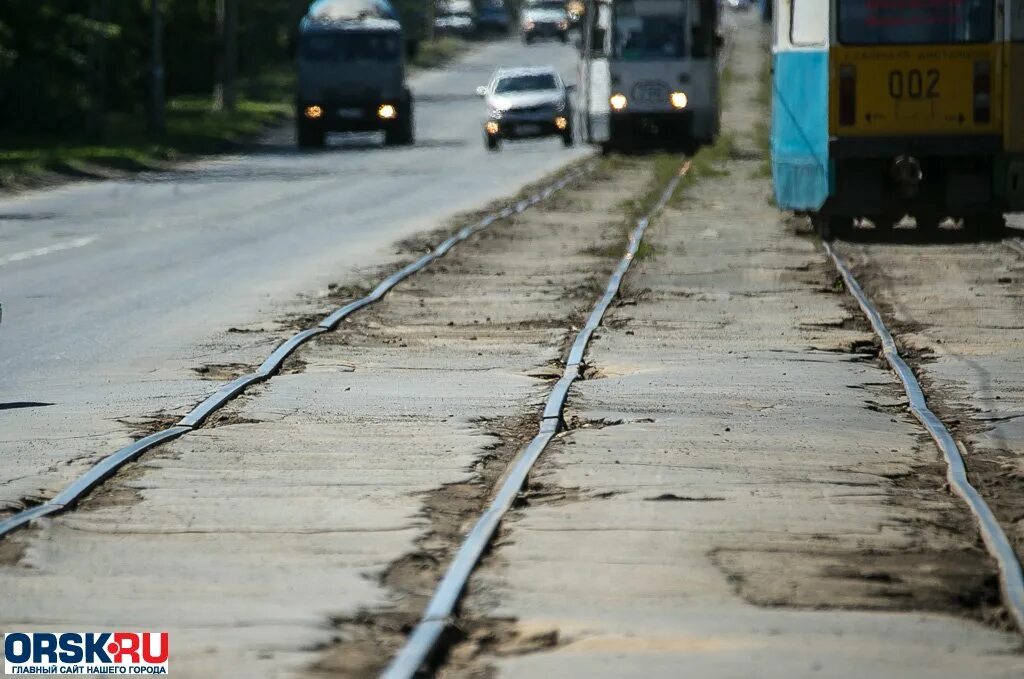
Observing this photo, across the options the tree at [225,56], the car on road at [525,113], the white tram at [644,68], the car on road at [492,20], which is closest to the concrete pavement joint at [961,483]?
the white tram at [644,68]

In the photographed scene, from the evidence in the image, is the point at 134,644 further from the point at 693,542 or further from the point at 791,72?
the point at 791,72

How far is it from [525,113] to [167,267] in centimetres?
2944

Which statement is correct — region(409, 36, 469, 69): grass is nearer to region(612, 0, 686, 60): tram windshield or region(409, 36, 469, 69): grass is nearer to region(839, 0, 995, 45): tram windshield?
region(612, 0, 686, 60): tram windshield

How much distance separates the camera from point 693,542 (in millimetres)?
Result: 7020

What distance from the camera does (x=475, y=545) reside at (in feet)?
22.4

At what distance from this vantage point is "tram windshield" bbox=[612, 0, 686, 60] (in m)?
36.8

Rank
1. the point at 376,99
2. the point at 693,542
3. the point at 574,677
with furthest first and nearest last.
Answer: the point at 376,99, the point at 693,542, the point at 574,677

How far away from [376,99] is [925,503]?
134 ft

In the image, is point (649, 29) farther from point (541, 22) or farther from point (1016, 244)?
point (541, 22)

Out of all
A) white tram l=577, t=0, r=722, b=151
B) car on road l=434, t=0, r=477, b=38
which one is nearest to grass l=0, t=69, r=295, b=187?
white tram l=577, t=0, r=722, b=151

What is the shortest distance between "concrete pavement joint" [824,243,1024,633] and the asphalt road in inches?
137

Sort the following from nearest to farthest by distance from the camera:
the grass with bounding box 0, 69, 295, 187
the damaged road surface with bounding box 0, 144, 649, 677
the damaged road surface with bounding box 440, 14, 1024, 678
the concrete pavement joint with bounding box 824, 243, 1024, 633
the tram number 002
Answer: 1. the damaged road surface with bounding box 440, 14, 1024, 678
2. the damaged road surface with bounding box 0, 144, 649, 677
3. the concrete pavement joint with bounding box 824, 243, 1024, 633
4. the tram number 002
5. the grass with bounding box 0, 69, 295, 187

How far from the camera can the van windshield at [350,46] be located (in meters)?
47.3

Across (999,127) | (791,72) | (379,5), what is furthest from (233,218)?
(379,5)
